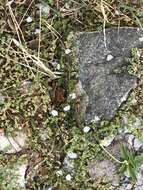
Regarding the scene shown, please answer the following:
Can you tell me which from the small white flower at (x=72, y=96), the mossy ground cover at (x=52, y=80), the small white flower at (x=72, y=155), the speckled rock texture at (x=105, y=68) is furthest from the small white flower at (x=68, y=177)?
the small white flower at (x=72, y=96)

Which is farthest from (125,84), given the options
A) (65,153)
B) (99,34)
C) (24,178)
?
(24,178)

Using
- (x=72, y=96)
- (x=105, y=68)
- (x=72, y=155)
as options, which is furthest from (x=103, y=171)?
(x=105, y=68)

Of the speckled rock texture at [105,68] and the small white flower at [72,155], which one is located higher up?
the speckled rock texture at [105,68]

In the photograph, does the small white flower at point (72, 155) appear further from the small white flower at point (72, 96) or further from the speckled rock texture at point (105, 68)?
the small white flower at point (72, 96)

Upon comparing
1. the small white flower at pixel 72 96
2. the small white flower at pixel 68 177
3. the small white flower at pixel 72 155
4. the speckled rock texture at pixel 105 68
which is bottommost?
the small white flower at pixel 68 177

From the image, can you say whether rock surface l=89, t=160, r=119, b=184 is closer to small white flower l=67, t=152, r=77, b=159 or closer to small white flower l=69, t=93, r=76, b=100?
small white flower l=67, t=152, r=77, b=159

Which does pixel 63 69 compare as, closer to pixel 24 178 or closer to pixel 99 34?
pixel 99 34

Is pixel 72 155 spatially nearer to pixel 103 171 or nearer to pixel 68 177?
pixel 68 177
